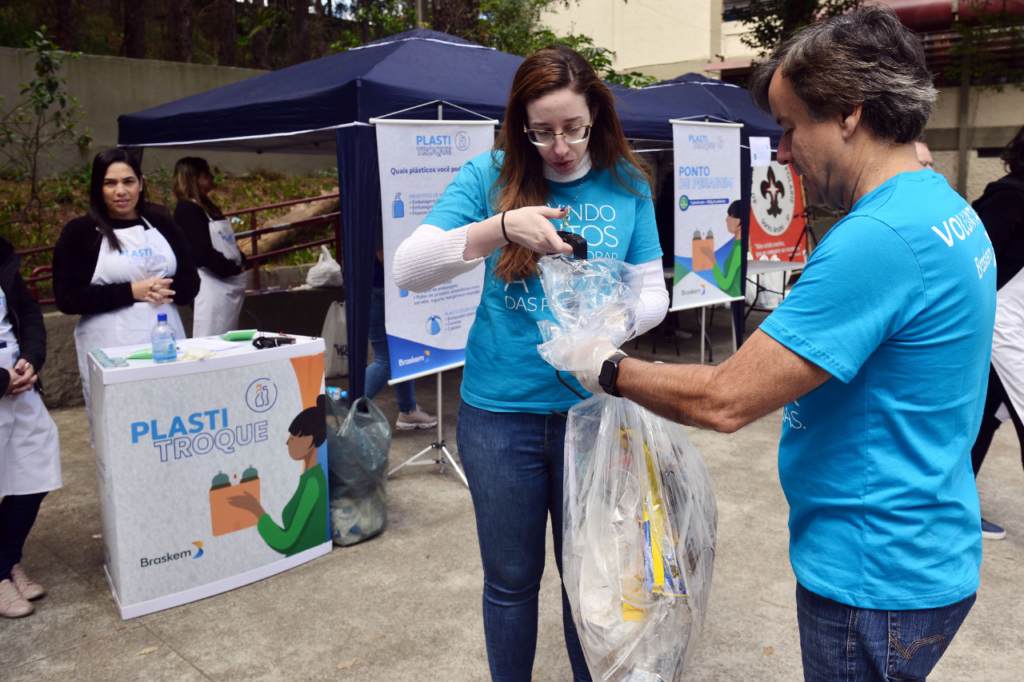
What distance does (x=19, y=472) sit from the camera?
2783 mm

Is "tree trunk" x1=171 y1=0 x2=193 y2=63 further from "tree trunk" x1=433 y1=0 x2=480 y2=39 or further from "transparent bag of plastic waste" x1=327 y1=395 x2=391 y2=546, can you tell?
"transparent bag of plastic waste" x1=327 y1=395 x2=391 y2=546

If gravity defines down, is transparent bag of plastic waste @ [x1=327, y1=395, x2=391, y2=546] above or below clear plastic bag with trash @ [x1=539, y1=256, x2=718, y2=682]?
below

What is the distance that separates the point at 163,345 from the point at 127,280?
0.94 meters

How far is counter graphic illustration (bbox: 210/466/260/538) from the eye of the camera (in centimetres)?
288

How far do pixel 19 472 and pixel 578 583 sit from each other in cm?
235

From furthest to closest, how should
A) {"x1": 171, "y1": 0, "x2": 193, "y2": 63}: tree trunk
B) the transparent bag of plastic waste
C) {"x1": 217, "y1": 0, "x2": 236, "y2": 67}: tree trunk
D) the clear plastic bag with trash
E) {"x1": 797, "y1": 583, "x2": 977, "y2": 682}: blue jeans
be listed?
1. {"x1": 217, "y1": 0, "x2": 236, "y2": 67}: tree trunk
2. {"x1": 171, "y1": 0, "x2": 193, "y2": 63}: tree trunk
3. the transparent bag of plastic waste
4. the clear plastic bag with trash
5. {"x1": 797, "y1": 583, "x2": 977, "y2": 682}: blue jeans

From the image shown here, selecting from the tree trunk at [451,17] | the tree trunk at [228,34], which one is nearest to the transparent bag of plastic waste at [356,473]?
the tree trunk at [451,17]

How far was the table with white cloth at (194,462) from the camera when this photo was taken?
269 centimetres

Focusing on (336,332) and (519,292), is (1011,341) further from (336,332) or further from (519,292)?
(336,332)

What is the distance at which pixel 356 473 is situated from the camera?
11.0 feet

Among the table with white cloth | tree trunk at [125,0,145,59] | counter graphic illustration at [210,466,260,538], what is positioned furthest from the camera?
tree trunk at [125,0,145,59]

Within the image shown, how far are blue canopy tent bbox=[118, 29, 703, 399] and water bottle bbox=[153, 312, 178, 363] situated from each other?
3.50ft

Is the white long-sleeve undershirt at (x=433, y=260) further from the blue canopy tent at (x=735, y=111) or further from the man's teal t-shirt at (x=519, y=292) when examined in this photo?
the blue canopy tent at (x=735, y=111)

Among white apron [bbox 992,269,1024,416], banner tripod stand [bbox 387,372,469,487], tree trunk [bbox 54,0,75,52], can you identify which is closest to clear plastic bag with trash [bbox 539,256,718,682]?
white apron [bbox 992,269,1024,416]
